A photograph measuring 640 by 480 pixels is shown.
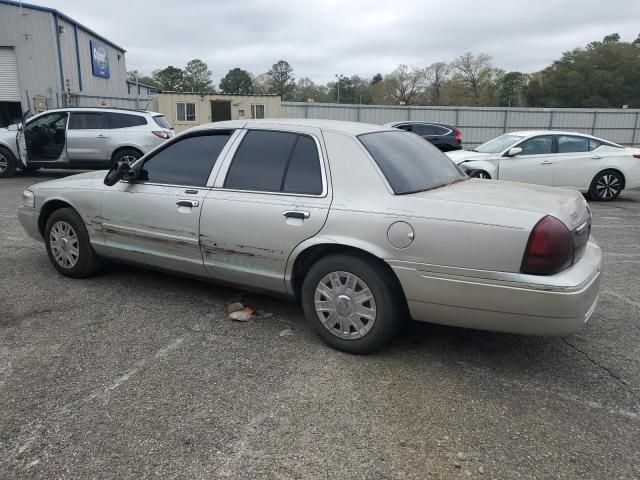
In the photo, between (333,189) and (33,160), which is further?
(33,160)

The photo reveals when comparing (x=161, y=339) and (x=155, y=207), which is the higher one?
(x=155, y=207)

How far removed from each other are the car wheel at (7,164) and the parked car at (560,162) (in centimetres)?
1056

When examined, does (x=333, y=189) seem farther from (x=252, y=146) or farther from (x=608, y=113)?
(x=608, y=113)

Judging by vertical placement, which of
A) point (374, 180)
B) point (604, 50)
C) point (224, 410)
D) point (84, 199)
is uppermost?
point (604, 50)

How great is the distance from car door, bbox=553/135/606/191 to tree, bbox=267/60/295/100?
86.8m

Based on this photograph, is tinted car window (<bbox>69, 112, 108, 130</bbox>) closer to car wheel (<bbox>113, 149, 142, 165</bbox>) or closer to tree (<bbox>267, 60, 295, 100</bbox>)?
car wheel (<bbox>113, 149, 142, 165</bbox>)

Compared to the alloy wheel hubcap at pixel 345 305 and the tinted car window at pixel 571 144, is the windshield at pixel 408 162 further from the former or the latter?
the tinted car window at pixel 571 144

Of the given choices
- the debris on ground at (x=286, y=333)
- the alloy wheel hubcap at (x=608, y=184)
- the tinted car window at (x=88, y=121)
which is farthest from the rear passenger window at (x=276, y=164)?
the tinted car window at (x=88, y=121)

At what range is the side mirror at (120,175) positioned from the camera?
4.30 meters

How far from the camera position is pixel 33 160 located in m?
11.9

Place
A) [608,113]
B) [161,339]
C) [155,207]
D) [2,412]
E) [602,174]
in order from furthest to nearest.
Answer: [608,113]
[602,174]
[155,207]
[161,339]
[2,412]

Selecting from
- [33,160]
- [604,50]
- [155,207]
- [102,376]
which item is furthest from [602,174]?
[604,50]

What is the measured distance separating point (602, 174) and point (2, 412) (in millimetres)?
11051

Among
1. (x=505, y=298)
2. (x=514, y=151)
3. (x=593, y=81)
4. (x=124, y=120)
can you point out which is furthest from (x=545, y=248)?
(x=593, y=81)
